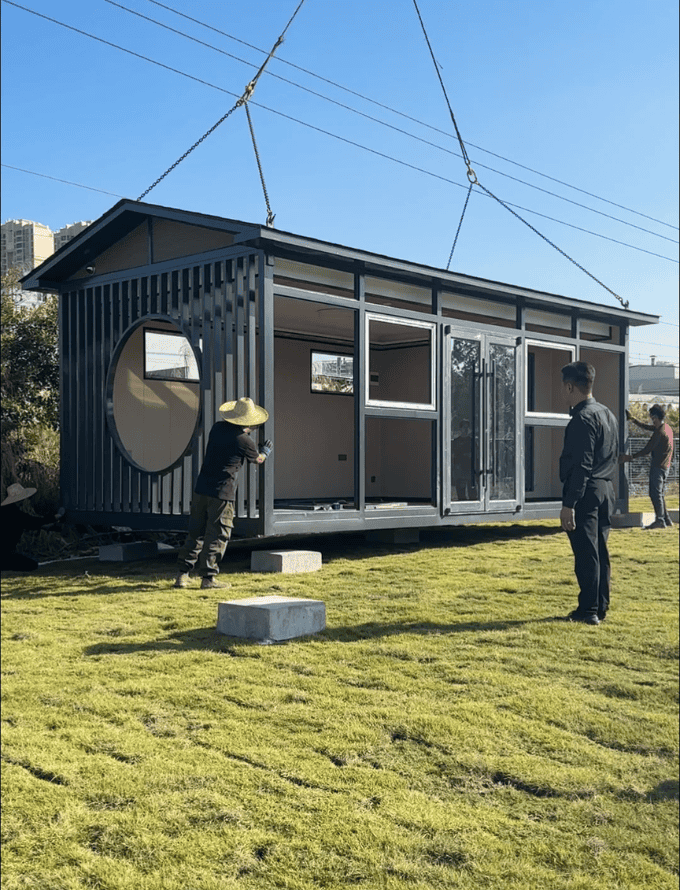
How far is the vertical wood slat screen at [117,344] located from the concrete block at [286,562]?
39 cm

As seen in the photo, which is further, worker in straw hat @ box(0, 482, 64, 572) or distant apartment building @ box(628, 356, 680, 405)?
distant apartment building @ box(628, 356, 680, 405)

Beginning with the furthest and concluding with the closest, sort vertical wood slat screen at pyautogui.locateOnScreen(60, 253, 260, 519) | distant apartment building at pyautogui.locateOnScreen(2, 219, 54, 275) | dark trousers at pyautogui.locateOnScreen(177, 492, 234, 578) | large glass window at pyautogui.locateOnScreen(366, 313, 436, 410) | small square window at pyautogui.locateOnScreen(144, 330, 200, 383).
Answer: large glass window at pyautogui.locateOnScreen(366, 313, 436, 410)
small square window at pyautogui.locateOnScreen(144, 330, 200, 383)
vertical wood slat screen at pyautogui.locateOnScreen(60, 253, 260, 519)
distant apartment building at pyautogui.locateOnScreen(2, 219, 54, 275)
dark trousers at pyautogui.locateOnScreen(177, 492, 234, 578)

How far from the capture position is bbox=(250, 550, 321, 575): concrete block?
7863 millimetres

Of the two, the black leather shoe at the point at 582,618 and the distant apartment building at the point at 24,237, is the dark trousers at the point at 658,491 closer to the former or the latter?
the black leather shoe at the point at 582,618

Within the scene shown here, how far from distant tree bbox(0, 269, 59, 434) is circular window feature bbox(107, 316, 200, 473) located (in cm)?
185

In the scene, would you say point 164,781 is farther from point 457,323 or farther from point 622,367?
point 622,367

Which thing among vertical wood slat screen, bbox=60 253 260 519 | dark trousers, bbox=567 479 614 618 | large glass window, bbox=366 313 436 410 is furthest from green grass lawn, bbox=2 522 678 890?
large glass window, bbox=366 313 436 410

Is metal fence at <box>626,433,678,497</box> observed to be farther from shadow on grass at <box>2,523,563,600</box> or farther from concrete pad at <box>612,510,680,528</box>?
shadow on grass at <box>2,523,563,600</box>

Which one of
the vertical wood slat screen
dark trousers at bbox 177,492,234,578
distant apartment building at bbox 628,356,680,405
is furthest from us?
distant apartment building at bbox 628,356,680,405

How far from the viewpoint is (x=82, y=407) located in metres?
9.75

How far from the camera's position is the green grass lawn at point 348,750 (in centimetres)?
279

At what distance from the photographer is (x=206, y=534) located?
7309mm

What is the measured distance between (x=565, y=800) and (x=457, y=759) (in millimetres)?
448

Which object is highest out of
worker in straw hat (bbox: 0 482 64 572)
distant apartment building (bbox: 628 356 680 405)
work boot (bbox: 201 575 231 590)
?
distant apartment building (bbox: 628 356 680 405)
